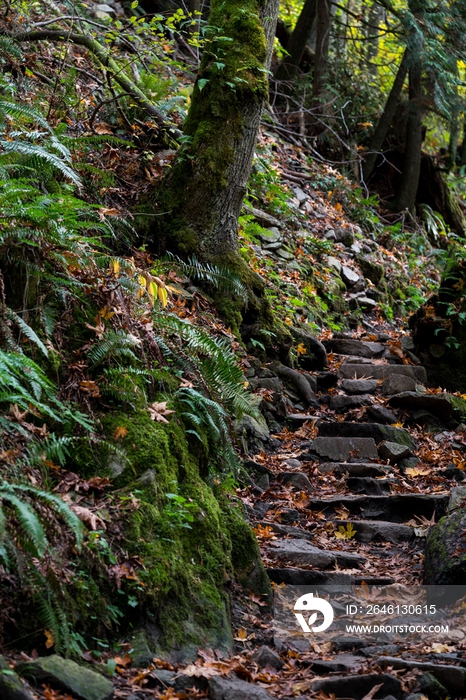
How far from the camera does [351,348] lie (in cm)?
1017

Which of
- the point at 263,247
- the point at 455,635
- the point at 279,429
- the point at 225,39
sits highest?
the point at 225,39

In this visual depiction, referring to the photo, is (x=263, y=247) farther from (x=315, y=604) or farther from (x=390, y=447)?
(x=315, y=604)

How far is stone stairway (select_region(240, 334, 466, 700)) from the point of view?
12.2ft

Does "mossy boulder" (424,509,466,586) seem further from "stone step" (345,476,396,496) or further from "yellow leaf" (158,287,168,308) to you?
"yellow leaf" (158,287,168,308)

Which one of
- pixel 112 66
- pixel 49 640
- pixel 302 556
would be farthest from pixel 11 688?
pixel 112 66

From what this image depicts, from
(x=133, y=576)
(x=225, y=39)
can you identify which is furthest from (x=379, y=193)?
(x=133, y=576)

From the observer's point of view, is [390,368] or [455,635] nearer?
[455,635]

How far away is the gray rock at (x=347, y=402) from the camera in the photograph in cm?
833

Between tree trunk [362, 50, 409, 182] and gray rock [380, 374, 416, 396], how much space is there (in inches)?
360

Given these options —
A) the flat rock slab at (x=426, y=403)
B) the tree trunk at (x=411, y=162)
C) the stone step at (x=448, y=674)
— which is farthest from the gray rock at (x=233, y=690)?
the tree trunk at (x=411, y=162)

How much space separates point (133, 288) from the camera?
4.97m

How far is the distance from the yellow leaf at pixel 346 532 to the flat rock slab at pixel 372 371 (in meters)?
3.51

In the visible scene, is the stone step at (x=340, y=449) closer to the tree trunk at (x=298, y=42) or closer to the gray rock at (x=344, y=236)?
the gray rock at (x=344, y=236)

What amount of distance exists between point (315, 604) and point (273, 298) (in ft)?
18.0
